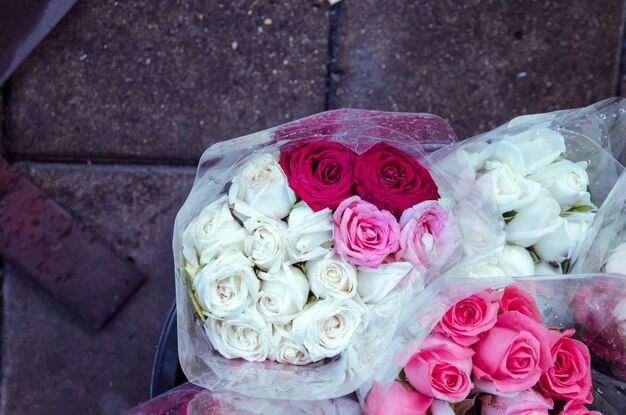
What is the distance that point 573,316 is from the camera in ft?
2.89

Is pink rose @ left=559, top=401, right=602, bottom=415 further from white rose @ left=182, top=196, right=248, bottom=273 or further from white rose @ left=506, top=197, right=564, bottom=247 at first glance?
white rose @ left=182, top=196, right=248, bottom=273

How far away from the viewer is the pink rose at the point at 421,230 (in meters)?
0.86

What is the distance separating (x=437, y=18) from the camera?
1.69 m

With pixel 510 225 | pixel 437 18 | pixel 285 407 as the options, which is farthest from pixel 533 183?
pixel 437 18

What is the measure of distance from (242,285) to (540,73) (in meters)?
1.21

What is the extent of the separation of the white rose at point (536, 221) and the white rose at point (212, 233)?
387mm

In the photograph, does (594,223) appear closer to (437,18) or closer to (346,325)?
(346,325)

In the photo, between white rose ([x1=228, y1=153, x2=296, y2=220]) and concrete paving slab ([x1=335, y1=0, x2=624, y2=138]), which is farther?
concrete paving slab ([x1=335, y1=0, x2=624, y2=138])

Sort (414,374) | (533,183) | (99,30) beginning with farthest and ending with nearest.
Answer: (99,30) < (533,183) < (414,374)

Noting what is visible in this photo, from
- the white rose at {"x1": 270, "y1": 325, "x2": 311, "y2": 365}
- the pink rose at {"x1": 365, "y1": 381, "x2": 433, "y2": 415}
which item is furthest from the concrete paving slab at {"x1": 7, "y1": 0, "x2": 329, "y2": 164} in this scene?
the pink rose at {"x1": 365, "y1": 381, "x2": 433, "y2": 415}

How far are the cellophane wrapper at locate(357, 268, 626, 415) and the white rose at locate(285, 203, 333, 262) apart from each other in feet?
0.47

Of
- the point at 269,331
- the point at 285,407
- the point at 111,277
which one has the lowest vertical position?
the point at 111,277

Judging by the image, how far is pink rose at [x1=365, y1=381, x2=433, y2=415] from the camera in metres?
0.80

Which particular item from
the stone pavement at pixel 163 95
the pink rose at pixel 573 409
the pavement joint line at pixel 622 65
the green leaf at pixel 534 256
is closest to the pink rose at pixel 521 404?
the pink rose at pixel 573 409
